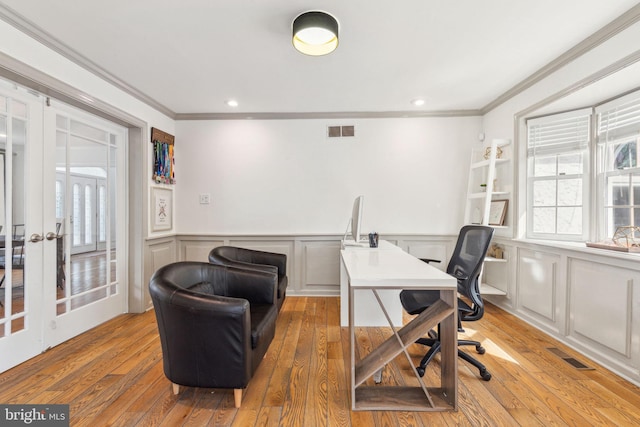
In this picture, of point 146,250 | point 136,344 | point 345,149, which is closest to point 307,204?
point 345,149

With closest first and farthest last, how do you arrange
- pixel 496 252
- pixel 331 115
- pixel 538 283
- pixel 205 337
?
pixel 205 337, pixel 538 283, pixel 496 252, pixel 331 115

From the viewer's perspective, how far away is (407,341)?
66.2 inches

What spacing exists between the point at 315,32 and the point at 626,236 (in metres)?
2.79

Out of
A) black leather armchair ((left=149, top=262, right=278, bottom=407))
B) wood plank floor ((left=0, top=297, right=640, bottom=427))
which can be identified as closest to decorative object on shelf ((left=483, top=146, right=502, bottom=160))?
wood plank floor ((left=0, top=297, right=640, bottom=427))

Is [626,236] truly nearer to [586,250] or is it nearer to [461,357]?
[586,250]

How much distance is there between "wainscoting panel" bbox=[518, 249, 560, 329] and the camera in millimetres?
2594

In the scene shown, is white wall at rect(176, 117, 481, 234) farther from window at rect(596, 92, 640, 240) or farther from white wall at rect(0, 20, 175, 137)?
window at rect(596, 92, 640, 240)

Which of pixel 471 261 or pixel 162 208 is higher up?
pixel 162 208

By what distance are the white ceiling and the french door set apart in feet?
2.10

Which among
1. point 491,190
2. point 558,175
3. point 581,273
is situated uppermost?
point 558,175

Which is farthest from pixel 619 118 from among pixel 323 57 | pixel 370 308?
pixel 370 308

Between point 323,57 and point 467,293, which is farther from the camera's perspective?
point 323,57

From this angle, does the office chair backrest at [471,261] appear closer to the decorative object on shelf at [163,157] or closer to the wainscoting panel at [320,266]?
the wainscoting panel at [320,266]

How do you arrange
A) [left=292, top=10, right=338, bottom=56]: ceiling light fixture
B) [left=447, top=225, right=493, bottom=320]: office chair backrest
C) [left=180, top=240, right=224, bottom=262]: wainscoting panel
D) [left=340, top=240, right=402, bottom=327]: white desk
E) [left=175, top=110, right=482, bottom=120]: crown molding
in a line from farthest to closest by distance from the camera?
[left=180, top=240, right=224, bottom=262]: wainscoting panel → [left=175, top=110, right=482, bottom=120]: crown molding → [left=340, top=240, right=402, bottom=327]: white desk → [left=447, top=225, right=493, bottom=320]: office chair backrest → [left=292, top=10, right=338, bottom=56]: ceiling light fixture
